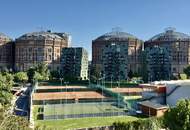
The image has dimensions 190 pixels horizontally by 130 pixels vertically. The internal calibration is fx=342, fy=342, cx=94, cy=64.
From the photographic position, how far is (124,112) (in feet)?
158

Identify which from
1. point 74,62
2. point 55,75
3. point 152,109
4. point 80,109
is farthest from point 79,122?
point 74,62

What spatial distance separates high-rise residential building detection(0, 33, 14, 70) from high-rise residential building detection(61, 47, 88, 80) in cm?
2444

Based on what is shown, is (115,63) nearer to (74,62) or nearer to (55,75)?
(74,62)

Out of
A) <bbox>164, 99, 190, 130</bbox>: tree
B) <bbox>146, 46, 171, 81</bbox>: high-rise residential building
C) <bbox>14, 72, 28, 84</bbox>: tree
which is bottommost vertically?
<bbox>164, 99, 190, 130</bbox>: tree

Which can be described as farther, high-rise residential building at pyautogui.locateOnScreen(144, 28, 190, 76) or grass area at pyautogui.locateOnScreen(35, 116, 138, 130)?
high-rise residential building at pyautogui.locateOnScreen(144, 28, 190, 76)

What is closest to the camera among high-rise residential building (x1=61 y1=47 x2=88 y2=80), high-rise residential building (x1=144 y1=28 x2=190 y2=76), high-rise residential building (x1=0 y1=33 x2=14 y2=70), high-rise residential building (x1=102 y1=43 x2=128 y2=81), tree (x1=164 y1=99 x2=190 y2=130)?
tree (x1=164 y1=99 x2=190 y2=130)

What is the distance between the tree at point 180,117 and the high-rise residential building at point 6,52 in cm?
10996

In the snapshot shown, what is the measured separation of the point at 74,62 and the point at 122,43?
65.4ft

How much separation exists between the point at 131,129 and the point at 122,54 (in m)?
79.2

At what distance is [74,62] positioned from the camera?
120 meters

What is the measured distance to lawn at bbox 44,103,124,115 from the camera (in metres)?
46.2

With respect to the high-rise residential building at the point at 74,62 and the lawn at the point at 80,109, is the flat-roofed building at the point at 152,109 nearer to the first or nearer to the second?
the lawn at the point at 80,109

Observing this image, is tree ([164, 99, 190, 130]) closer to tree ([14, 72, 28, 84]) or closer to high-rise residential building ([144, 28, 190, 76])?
tree ([14, 72, 28, 84])

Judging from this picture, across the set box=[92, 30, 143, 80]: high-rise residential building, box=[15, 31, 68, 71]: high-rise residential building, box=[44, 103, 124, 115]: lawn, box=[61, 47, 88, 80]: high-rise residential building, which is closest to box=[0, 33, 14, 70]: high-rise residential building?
box=[15, 31, 68, 71]: high-rise residential building
